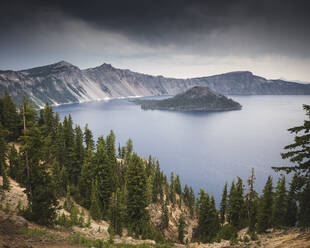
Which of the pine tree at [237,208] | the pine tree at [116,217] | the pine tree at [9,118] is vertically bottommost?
the pine tree at [237,208]

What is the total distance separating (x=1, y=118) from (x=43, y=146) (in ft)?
139

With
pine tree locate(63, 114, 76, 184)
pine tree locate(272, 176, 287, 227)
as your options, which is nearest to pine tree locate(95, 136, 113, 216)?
pine tree locate(63, 114, 76, 184)

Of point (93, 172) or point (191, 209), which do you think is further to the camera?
point (191, 209)

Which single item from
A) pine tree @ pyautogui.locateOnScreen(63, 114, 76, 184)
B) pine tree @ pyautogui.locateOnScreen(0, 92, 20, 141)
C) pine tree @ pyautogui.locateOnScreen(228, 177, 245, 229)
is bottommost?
pine tree @ pyautogui.locateOnScreen(228, 177, 245, 229)

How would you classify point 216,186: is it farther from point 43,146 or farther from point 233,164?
point 43,146

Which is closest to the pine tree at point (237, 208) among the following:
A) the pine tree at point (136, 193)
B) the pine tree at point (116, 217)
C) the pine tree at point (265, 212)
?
the pine tree at point (265, 212)

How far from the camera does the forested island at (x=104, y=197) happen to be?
20.2 metres

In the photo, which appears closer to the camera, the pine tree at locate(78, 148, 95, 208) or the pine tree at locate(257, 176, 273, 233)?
the pine tree at locate(257, 176, 273, 233)

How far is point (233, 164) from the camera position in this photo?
112438 millimetres

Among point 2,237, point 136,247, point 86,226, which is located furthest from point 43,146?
point 136,247

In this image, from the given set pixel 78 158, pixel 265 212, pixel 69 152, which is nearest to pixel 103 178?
pixel 78 158

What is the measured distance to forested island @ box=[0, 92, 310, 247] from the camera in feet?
66.3

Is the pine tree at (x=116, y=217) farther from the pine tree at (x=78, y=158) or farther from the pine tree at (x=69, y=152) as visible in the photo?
the pine tree at (x=69, y=152)

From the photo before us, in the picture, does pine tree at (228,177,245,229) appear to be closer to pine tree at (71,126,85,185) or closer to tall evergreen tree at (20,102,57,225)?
tall evergreen tree at (20,102,57,225)
